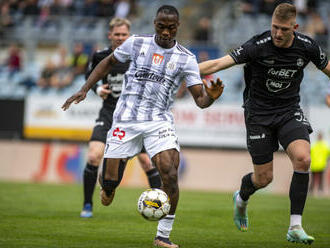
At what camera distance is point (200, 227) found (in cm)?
972

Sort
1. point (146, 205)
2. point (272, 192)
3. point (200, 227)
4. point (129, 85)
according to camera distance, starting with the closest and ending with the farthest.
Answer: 1. point (146, 205)
2. point (129, 85)
3. point (200, 227)
4. point (272, 192)

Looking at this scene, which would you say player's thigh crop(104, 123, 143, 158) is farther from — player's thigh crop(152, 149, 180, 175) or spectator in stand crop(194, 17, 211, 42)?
spectator in stand crop(194, 17, 211, 42)

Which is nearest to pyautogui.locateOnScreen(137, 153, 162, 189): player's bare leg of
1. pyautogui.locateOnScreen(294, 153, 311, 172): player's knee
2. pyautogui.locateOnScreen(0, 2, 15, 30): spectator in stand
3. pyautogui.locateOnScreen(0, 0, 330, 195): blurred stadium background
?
pyautogui.locateOnScreen(294, 153, 311, 172): player's knee

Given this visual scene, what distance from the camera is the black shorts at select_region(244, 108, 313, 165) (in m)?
7.93

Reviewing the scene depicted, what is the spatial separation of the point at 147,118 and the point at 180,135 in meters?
13.8

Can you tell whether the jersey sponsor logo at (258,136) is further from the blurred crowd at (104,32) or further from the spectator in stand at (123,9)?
the spectator in stand at (123,9)

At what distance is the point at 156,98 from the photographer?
7801 millimetres

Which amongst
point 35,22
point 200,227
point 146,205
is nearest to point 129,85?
point 146,205

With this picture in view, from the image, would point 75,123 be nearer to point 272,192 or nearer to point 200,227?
point 272,192

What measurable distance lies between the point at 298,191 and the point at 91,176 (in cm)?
387

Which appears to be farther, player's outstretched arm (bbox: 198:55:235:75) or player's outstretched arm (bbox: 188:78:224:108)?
player's outstretched arm (bbox: 198:55:235:75)

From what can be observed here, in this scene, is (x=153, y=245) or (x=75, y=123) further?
(x=75, y=123)

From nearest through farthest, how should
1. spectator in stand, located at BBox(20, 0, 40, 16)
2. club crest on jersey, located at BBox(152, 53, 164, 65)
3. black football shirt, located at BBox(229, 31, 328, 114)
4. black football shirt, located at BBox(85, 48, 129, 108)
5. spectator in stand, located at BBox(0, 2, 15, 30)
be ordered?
club crest on jersey, located at BBox(152, 53, 164, 65), black football shirt, located at BBox(229, 31, 328, 114), black football shirt, located at BBox(85, 48, 129, 108), spectator in stand, located at BBox(0, 2, 15, 30), spectator in stand, located at BBox(20, 0, 40, 16)

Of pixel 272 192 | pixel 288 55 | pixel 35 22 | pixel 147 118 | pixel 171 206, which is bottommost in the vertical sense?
pixel 272 192
